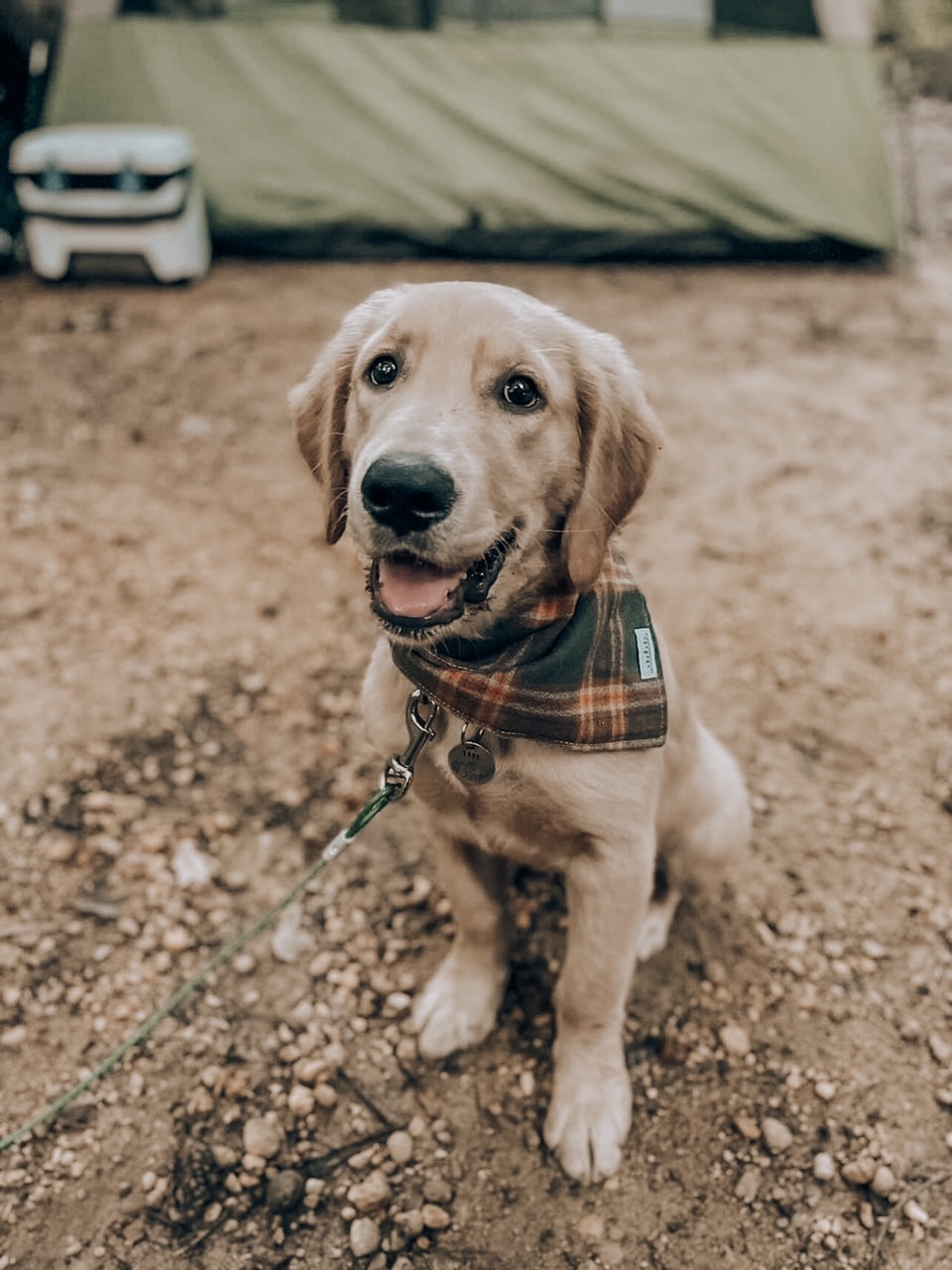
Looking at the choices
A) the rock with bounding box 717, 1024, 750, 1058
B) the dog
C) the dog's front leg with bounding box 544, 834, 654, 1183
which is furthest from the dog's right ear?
the rock with bounding box 717, 1024, 750, 1058

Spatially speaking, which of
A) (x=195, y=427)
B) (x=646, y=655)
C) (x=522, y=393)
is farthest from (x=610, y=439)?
(x=195, y=427)

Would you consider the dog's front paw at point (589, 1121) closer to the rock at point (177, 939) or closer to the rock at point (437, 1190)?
the rock at point (437, 1190)

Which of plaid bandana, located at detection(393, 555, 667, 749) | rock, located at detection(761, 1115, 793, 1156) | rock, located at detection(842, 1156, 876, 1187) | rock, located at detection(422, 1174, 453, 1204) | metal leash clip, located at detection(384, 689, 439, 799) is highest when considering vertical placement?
plaid bandana, located at detection(393, 555, 667, 749)

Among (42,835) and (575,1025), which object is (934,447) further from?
(42,835)

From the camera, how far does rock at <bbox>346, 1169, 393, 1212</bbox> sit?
2.00 meters

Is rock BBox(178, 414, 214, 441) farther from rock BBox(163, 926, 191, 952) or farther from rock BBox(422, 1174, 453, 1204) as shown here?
rock BBox(422, 1174, 453, 1204)

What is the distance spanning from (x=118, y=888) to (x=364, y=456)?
1.61m

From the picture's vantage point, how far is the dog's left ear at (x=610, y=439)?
187 centimetres

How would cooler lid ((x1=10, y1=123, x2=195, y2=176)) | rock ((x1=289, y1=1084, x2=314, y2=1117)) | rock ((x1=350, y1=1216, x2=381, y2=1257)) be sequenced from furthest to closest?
cooler lid ((x1=10, y1=123, x2=195, y2=176)) → rock ((x1=289, y1=1084, x2=314, y2=1117)) → rock ((x1=350, y1=1216, x2=381, y2=1257))

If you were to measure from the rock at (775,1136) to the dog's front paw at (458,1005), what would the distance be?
0.67 m

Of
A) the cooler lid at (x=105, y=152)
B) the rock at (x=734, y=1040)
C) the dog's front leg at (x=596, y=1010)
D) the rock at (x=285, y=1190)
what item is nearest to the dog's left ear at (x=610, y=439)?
the dog's front leg at (x=596, y=1010)

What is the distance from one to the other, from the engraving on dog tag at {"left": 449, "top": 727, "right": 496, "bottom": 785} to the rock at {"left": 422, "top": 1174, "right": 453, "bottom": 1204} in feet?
3.01

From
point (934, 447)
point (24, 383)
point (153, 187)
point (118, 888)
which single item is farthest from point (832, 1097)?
point (153, 187)

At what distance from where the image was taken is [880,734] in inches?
121
